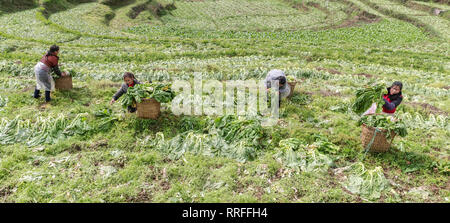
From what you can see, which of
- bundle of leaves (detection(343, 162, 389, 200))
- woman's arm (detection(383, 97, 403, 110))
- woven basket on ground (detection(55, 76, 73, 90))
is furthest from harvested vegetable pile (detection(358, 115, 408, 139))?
woven basket on ground (detection(55, 76, 73, 90))

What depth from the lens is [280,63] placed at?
46.3 feet

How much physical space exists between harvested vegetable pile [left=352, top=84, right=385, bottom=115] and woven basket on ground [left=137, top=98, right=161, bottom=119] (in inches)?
216

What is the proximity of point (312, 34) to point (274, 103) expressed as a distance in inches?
797

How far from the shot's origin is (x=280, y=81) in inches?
327

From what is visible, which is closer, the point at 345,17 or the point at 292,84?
the point at 292,84

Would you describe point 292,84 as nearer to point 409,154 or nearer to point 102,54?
point 409,154

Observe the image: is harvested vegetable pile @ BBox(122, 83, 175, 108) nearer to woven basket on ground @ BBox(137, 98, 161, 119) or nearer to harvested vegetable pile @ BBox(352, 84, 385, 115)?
woven basket on ground @ BBox(137, 98, 161, 119)

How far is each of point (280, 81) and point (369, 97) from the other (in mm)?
2570

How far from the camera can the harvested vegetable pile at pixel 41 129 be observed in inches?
263

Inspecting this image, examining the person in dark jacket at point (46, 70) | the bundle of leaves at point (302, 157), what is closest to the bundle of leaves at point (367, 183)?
the bundle of leaves at point (302, 157)

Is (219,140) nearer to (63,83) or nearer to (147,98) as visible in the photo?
(147,98)

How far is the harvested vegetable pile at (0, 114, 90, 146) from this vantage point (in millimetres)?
6680
